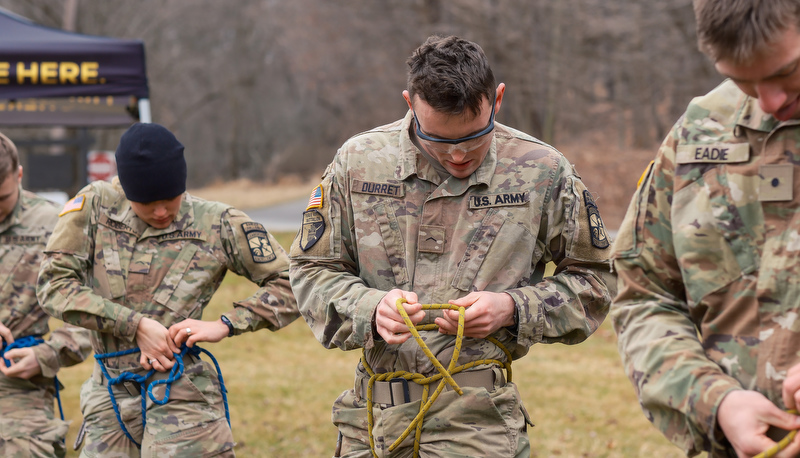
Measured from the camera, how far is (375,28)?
87.1 ft

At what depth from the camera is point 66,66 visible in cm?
844

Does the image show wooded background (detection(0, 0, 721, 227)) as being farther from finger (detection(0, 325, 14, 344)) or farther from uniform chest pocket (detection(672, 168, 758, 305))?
uniform chest pocket (detection(672, 168, 758, 305))

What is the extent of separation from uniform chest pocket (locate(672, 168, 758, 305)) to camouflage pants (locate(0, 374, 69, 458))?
3.77m

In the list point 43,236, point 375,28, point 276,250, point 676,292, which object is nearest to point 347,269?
point 276,250

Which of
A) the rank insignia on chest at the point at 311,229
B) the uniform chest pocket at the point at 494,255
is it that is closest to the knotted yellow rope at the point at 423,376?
the uniform chest pocket at the point at 494,255

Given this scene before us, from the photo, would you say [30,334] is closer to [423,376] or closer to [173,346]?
[173,346]

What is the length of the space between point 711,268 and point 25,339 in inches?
153

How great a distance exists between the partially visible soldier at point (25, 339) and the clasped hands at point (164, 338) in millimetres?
1005

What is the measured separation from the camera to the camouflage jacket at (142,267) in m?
4.12

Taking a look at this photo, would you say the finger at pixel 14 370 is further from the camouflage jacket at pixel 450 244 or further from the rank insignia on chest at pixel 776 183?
the rank insignia on chest at pixel 776 183

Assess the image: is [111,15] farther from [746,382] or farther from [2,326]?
[746,382]

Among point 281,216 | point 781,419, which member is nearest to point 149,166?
point 781,419

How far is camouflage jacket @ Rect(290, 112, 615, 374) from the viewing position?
10.9 ft

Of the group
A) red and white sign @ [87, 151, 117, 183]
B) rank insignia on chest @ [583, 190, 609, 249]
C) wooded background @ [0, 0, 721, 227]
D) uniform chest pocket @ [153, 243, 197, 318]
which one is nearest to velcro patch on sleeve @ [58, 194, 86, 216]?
uniform chest pocket @ [153, 243, 197, 318]
